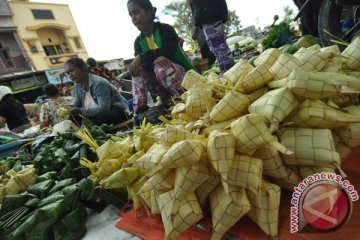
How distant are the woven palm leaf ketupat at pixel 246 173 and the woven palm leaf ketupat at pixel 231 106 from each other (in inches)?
7.6

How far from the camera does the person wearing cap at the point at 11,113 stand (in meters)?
4.72

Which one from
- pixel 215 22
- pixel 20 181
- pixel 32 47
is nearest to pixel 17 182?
pixel 20 181

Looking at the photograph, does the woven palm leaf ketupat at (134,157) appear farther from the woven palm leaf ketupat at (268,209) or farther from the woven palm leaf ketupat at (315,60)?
the woven palm leaf ketupat at (315,60)

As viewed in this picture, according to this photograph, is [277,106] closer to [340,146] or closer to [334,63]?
[340,146]

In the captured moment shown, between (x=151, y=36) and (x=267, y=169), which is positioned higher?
(x=151, y=36)

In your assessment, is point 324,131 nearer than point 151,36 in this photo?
Yes

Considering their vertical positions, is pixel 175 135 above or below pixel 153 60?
below

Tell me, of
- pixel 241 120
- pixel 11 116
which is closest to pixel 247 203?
pixel 241 120

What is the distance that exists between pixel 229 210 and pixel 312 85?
0.46m

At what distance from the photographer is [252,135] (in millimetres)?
728

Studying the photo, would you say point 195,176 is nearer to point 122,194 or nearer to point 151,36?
point 122,194

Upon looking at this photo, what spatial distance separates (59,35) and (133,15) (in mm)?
28868

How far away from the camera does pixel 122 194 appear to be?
1.31 meters

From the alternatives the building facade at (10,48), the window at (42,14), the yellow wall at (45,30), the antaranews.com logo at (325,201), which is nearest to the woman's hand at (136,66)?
the antaranews.com logo at (325,201)
